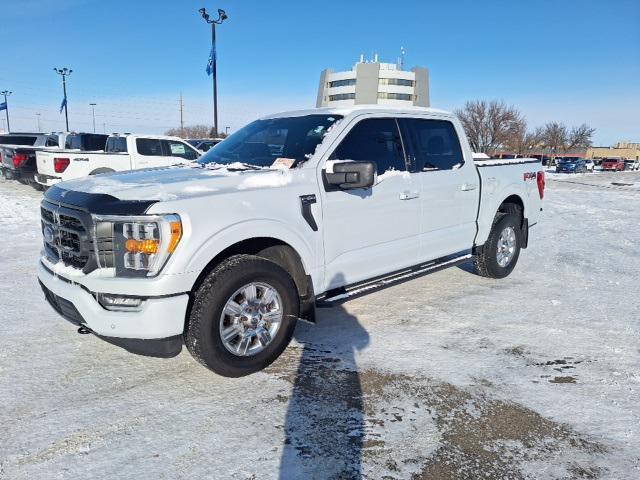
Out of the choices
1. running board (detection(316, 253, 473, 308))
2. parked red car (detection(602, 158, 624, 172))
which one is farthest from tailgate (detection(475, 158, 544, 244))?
parked red car (detection(602, 158, 624, 172))

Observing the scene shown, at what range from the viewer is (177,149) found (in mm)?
13352

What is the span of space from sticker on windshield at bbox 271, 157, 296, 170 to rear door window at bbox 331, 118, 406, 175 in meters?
0.35

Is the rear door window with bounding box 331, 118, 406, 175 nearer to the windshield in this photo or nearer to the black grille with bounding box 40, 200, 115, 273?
the windshield

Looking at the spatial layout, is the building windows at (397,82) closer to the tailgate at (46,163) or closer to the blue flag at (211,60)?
the blue flag at (211,60)

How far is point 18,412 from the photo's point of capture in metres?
2.88

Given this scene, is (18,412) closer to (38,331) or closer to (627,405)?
Answer: (38,331)

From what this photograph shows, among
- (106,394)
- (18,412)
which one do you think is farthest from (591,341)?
(18,412)

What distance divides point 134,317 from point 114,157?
36.6ft

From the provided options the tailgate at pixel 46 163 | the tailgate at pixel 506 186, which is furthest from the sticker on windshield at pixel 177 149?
the tailgate at pixel 506 186

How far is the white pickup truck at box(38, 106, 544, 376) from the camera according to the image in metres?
2.90

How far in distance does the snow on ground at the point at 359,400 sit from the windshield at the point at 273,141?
156 centimetres

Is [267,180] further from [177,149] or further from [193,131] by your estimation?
[193,131]

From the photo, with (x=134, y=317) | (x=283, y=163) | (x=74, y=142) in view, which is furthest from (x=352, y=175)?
(x=74, y=142)

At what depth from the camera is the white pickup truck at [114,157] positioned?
39.0 ft
